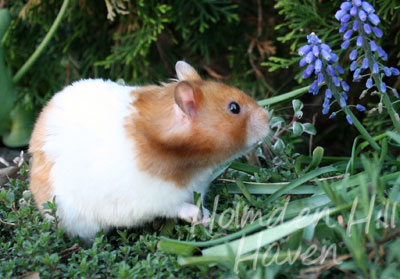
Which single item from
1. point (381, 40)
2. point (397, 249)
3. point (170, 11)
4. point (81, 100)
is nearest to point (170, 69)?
point (170, 11)

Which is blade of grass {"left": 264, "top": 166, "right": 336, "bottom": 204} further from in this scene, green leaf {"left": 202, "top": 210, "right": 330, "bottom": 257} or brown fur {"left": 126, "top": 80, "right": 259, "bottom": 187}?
green leaf {"left": 202, "top": 210, "right": 330, "bottom": 257}

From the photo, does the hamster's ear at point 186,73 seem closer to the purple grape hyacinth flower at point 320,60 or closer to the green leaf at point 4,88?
the purple grape hyacinth flower at point 320,60

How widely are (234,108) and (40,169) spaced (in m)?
1.03

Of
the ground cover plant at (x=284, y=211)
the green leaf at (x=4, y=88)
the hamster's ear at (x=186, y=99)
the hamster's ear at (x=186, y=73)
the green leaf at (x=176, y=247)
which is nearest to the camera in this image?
the ground cover plant at (x=284, y=211)

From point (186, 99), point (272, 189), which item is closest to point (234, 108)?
point (186, 99)

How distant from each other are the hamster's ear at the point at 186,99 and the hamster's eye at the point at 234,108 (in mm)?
187

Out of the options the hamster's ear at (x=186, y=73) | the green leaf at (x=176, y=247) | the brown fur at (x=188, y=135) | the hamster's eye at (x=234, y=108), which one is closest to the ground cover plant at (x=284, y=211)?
the green leaf at (x=176, y=247)

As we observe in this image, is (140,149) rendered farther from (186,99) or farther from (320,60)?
(320,60)

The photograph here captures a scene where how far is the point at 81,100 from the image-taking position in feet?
9.00

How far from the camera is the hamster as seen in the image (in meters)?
2.50

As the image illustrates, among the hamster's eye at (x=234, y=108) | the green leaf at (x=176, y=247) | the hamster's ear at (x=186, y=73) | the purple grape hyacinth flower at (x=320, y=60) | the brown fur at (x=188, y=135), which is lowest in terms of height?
the green leaf at (x=176, y=247)

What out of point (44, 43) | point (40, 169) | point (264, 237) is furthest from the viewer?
point (44, 43)

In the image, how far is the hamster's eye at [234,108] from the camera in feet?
8.49

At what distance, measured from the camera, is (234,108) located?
2.60 meters
